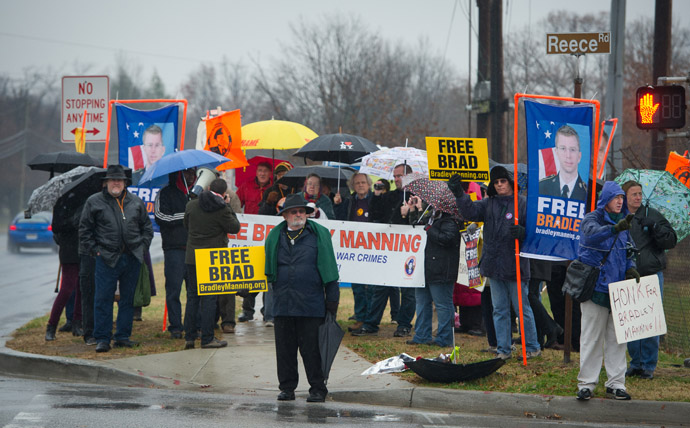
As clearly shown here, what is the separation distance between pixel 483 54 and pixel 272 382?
13137 mm

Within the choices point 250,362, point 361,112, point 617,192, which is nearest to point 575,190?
point 617,192

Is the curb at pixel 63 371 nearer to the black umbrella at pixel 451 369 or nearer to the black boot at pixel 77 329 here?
the black boot at pixel 77 329

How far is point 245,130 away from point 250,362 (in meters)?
5.45

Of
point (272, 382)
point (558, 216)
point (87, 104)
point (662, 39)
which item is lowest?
point (272, 382)

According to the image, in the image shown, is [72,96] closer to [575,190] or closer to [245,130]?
[245,130]

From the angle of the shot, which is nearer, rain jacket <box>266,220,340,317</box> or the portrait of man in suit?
rain jacket <box>266,220,340,317</box>

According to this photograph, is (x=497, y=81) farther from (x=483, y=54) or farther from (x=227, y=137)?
(x=227, y=137)

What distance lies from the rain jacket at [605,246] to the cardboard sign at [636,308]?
0.13 meters

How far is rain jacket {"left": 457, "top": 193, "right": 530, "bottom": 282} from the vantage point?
948cm

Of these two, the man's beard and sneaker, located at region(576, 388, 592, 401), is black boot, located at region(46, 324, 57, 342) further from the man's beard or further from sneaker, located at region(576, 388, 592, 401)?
sneaker, located at region(576, 388, 592, 401)

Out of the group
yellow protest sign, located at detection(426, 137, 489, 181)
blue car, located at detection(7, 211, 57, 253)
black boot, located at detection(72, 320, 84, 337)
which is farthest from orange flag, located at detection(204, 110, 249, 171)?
blue car, located at detection(7, 211, 57, 253)

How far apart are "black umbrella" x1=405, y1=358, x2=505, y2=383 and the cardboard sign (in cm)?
130

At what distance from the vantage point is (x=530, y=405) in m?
8.05

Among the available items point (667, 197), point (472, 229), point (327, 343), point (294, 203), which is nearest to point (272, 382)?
point (327, 343)
